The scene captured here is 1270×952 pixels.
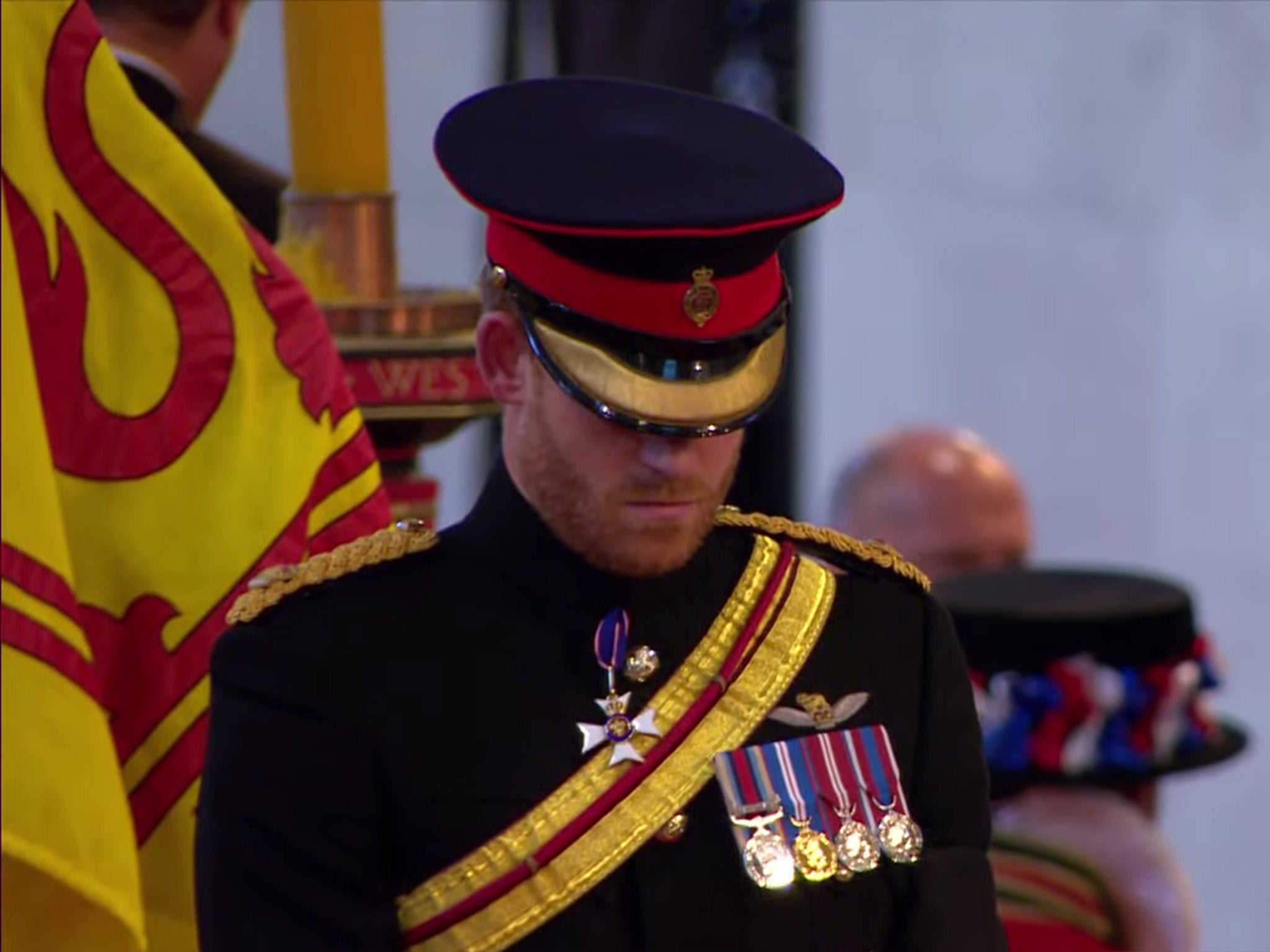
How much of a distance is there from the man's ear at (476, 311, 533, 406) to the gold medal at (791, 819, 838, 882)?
0.28m

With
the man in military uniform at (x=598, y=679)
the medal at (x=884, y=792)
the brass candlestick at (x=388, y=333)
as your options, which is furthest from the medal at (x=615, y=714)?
the brass candlestick at (x=388, y=333)

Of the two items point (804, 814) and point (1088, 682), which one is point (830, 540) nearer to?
point (804, 814)

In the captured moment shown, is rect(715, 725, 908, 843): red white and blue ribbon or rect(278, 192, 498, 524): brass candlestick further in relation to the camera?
rect(278, 192, 498, 524): brass candlestick

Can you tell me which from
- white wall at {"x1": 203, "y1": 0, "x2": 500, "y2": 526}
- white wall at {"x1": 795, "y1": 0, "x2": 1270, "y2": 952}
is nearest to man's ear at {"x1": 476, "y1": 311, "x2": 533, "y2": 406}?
white wall at {"x1": 203, "y1": 0, "x2": 500, "y2": 526}

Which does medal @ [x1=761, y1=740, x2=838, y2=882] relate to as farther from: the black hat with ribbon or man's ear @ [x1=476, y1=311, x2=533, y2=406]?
the black hat with ribbon

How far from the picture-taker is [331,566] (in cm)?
139

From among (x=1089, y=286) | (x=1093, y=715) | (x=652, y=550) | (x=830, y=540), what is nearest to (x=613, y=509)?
(x=652, y=550)

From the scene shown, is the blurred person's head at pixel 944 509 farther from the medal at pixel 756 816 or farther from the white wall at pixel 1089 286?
the white wall at pixel 1089 286

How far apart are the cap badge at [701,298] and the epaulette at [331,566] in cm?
21

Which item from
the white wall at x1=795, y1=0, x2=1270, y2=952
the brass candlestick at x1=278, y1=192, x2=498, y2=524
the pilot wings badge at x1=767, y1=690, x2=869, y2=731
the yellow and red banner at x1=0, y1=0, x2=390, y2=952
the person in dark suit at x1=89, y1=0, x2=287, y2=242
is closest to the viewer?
the pilot wings badge at x1=767, y1=690, x2=869, y2=731

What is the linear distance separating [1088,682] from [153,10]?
2.95ft

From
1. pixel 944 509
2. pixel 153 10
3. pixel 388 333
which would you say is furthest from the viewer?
pixel 944 509

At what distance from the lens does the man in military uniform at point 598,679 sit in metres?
1.30

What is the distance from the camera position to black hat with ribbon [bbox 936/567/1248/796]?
6.37 feet
